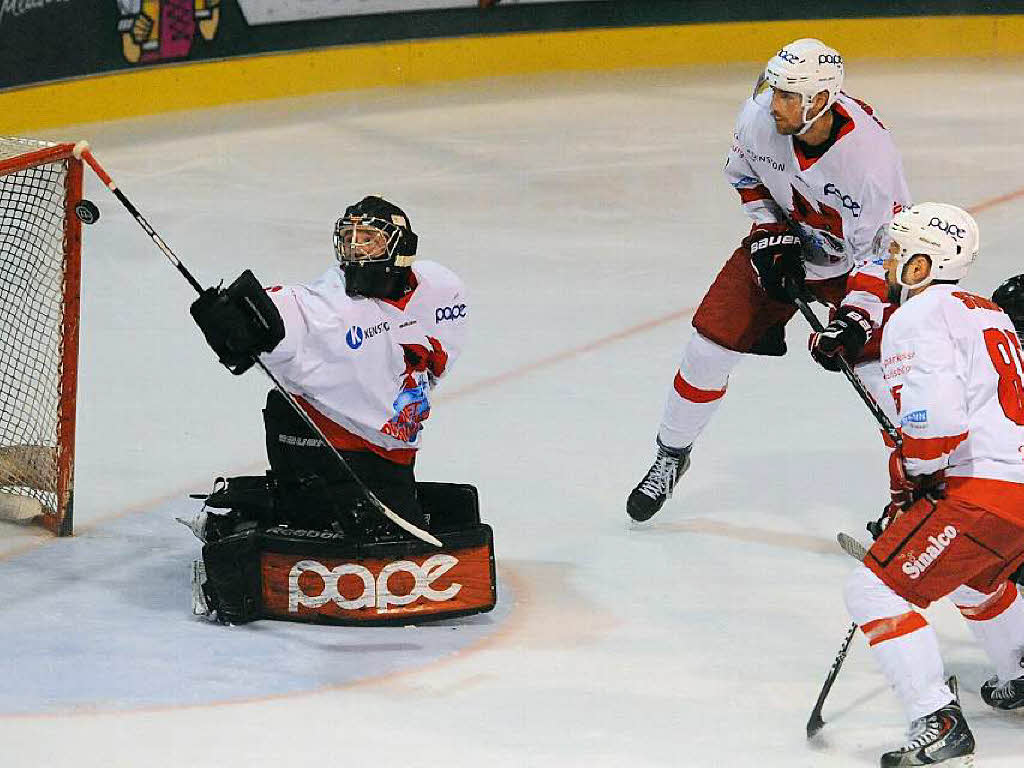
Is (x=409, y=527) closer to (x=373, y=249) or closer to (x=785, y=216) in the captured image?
(x=373, y=249)

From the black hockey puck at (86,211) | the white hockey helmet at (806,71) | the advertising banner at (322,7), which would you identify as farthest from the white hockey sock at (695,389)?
the advertising banner at (322,7)

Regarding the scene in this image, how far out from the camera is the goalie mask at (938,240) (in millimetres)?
3492

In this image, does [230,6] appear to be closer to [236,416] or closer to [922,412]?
[236,416]

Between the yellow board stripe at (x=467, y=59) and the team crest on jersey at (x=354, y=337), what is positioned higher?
the team crest on jersey at (x=354, y=337)

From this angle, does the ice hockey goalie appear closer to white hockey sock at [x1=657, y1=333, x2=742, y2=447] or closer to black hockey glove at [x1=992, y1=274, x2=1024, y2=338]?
white hockey sock at [x1=657, y1=333, x2=742, y2=447]

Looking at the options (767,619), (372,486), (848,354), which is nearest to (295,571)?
(372,486)

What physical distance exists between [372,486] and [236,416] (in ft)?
5.53

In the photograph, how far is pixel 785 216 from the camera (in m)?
4.87

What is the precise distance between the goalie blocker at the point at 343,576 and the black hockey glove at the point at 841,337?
0.89m

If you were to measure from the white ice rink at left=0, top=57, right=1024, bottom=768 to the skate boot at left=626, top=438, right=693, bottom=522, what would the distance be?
6 cm

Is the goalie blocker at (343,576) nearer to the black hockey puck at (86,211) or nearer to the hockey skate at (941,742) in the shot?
the black hockey puck at (86,211)

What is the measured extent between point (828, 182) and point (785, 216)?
0.26 meters

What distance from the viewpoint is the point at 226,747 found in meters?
3.52

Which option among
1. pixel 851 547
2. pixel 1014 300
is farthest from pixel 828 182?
pixel 851 547
